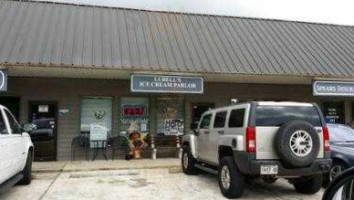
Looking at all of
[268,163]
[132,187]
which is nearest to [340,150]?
[268,163]

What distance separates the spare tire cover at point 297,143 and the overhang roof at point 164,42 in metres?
7.41

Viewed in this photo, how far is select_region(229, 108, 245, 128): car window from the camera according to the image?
9.46m

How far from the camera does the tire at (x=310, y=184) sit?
9523 millimetres

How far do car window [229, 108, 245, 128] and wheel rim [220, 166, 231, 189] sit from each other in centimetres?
91

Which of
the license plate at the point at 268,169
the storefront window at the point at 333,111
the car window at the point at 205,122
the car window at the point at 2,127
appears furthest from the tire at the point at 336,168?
the storefront window at the point at 333,111

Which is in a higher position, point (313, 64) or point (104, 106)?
point (313, 64)

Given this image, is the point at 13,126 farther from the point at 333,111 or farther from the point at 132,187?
the point at 333,111

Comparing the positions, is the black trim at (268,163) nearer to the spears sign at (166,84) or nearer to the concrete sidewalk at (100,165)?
the concrete sidewalk at (100,165)

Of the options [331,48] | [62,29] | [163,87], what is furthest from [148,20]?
[331,48]

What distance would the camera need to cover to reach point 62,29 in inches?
719

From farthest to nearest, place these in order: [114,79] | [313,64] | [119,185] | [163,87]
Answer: [313,64] → [114,79] → [163,87] → [119,185]

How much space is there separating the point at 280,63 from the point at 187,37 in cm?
392

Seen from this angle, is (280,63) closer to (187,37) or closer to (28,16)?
(187,37)

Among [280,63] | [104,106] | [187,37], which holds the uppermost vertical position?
[187,37]
